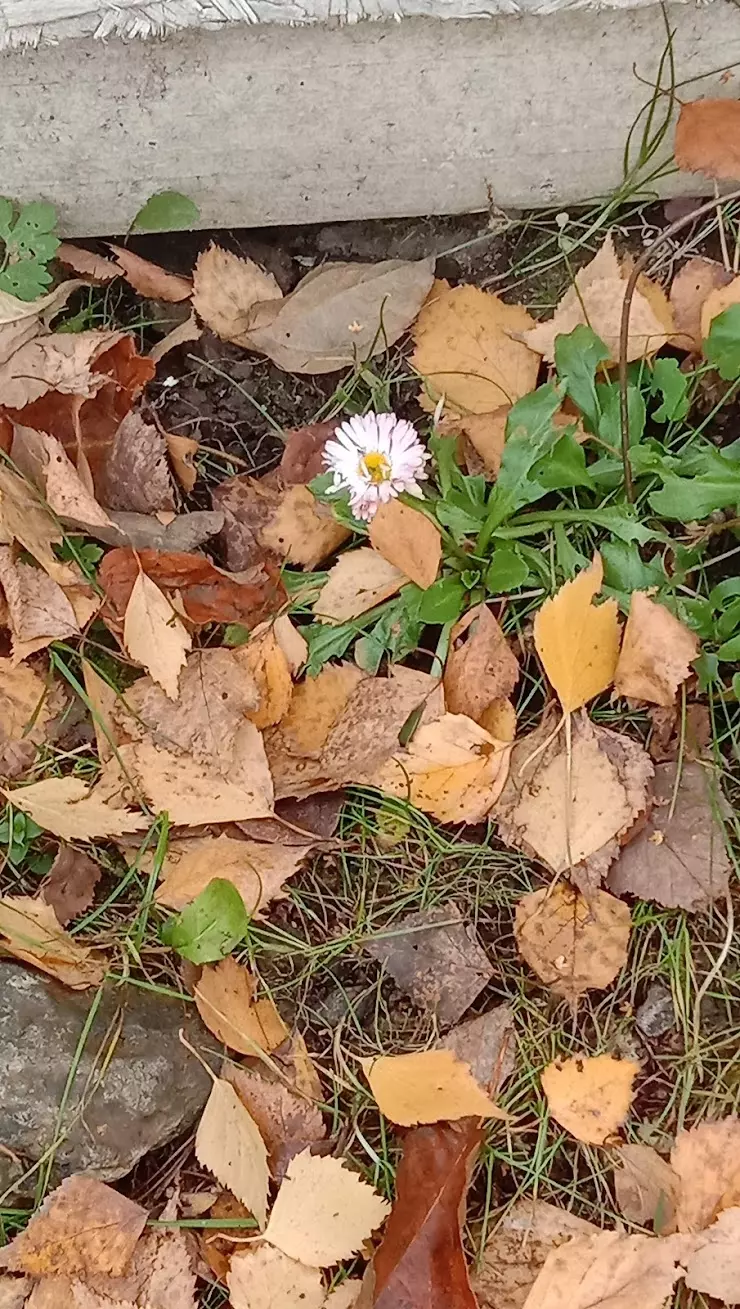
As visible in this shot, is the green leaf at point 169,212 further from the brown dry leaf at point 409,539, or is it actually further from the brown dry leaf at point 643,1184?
the brown dry leaf at point 643,1184

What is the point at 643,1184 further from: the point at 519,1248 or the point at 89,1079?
the point at 89,1079

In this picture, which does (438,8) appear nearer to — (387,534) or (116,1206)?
(387,534)

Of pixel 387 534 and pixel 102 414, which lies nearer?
pixel 387 534

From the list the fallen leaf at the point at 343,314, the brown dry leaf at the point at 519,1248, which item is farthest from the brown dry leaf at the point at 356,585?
the brown dry leaf at the point at 519,1248

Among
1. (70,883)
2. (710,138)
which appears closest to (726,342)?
(710,138)

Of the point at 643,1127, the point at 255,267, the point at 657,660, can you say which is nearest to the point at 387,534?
the point at 657,660

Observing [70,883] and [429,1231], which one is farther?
[70,883]

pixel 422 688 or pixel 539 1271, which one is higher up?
pixel 422 688
